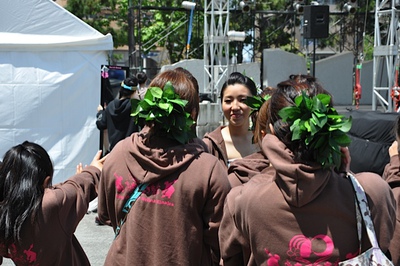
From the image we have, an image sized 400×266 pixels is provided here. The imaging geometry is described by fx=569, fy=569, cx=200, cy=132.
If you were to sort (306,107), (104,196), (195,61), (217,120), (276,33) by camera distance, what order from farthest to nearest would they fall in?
1. (276,33)
2. (195,61)
3. (217,120)
4. (104,196)
5. (306,107)

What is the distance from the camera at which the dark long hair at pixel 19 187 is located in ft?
9.16

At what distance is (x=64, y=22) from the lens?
745 centimetres

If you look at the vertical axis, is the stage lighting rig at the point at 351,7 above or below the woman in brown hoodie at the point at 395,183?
above

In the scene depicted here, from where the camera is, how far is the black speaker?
1602cm

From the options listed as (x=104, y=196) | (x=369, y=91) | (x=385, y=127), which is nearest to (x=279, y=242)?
(x=104, y=196)

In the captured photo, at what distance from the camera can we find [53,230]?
284cm

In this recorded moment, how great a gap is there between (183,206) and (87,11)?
25620 millimetres

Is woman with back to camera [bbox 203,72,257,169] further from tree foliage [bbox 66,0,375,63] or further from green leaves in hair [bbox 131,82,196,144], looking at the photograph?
tree foliage [bbox 66,0,375,63]

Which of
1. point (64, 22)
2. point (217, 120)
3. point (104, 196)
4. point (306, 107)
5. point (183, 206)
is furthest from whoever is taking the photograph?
point (217, 120)

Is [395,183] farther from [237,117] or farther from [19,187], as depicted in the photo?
[19,187]

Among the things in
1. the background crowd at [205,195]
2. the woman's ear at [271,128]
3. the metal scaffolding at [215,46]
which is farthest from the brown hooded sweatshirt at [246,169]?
the metal scaffolding at [215,46]

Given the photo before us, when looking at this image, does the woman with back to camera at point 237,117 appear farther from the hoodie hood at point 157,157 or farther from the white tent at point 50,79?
the white tent at point 50,79

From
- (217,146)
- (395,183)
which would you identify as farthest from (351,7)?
(395,183)

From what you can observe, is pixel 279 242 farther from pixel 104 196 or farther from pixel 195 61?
pixel 195 61
